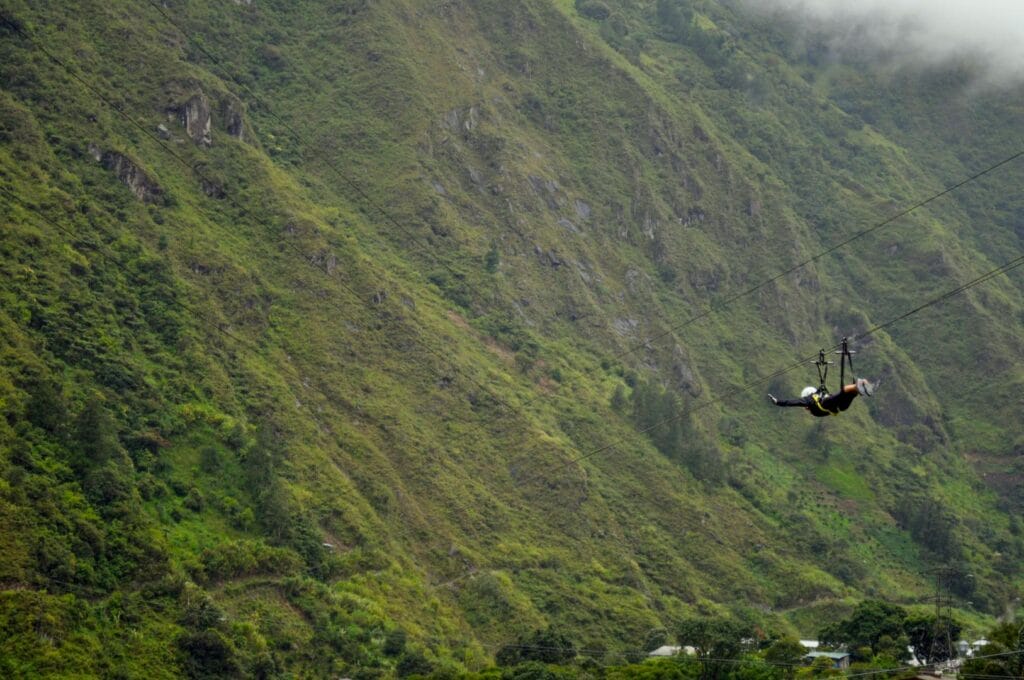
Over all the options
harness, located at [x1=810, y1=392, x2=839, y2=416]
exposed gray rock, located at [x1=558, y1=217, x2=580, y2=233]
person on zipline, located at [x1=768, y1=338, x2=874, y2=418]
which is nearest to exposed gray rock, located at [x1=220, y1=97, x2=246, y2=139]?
exposed gray rock, located at [x1=558, y1=217, x2=580, y2=233]

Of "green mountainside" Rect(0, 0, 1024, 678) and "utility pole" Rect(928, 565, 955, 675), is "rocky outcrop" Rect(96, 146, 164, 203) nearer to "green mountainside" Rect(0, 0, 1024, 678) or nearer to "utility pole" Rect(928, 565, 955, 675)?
"green mountainside" Rect(0, 0, 1024, 678)

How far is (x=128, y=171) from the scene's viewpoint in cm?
13000

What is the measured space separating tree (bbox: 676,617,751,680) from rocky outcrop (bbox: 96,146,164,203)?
5409 centimetres

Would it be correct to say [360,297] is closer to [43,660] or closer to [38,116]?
[38,116]

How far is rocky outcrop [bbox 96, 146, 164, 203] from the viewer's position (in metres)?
130

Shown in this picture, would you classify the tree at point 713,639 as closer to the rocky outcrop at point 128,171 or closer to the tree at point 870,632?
the tree at point 870,632

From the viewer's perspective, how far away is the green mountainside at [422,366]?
101 meters

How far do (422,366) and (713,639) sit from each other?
41.0 m

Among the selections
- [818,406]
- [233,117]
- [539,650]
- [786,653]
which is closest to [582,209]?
[233,117]

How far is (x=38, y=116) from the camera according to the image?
129125mm

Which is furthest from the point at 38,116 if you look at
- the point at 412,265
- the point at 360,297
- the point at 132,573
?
the point at 132,573

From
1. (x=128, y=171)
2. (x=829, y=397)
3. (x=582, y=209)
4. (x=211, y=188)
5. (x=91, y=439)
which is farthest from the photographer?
(x=582, y=209)

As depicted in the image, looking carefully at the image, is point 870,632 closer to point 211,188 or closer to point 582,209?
point 211,188

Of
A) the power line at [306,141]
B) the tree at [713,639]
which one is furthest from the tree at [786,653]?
the power line at [306,141]
